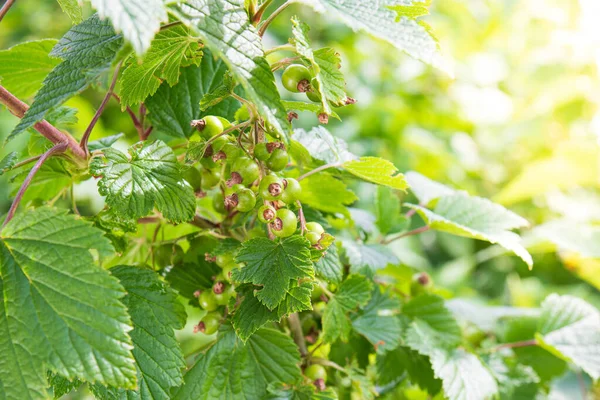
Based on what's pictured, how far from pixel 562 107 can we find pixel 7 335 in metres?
1.95

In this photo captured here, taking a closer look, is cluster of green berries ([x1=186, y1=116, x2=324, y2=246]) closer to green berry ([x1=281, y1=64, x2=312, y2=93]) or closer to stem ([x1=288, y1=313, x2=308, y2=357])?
green berry ([x1=281, y1=64, x2=312, y2=93])

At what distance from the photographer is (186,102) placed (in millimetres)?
653

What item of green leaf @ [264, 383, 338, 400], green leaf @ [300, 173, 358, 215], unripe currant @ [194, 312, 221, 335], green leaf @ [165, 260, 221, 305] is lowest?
green leaf @ [264, 383, 338, 400]

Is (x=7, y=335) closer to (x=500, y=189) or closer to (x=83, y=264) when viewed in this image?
(x=83, y=264)

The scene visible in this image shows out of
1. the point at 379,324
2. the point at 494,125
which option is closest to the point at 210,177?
the point at 379,324

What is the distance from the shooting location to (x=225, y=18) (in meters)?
0.40

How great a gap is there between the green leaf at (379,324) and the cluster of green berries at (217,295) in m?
0.17

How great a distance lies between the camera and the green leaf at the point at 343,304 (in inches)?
22.9

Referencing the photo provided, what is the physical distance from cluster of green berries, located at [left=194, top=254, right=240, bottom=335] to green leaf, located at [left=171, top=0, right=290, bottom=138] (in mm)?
196

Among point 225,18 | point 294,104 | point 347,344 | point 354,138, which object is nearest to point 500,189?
point 354,138

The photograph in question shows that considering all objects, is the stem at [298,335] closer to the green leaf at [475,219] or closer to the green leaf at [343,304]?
the green leaf at [343,304]

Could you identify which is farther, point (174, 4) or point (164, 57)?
point (164, 57)

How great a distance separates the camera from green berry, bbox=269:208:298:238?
1.58ft

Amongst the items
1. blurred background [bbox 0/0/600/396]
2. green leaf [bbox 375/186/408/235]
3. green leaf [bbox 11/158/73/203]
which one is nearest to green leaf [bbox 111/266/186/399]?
green leaf [bbox 11/158/73/203]
